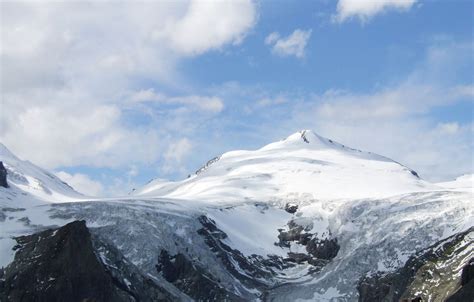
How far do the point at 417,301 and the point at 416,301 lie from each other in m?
0.31

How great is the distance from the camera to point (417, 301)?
90.6 meters

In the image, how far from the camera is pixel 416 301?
90375 millimetres
